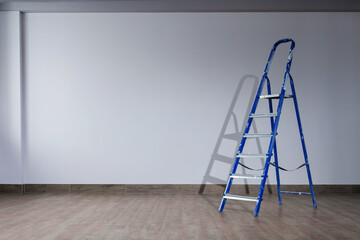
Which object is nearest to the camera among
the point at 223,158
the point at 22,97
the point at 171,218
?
the point at 171,218

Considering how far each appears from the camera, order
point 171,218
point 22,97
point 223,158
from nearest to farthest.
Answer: point 171,218, point 223,158, point 22,97

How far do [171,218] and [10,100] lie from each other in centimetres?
332

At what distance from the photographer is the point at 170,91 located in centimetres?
611

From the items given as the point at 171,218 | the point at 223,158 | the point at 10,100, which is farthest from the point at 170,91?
the point at 171,218

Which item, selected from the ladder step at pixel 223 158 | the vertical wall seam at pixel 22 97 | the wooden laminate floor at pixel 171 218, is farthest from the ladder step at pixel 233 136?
the vertical wall seam at pixel 22 97

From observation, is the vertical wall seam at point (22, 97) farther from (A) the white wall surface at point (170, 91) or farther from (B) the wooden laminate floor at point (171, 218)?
(B) the wooden laminate floor at point (171, 218)

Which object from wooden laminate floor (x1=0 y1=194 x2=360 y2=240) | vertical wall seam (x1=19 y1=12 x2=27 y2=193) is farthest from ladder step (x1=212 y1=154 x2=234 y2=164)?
vertical wall seam (x1=19 y1=12 x2=27 y2=193)

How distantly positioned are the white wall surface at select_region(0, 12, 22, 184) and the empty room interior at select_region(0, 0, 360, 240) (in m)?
0.01

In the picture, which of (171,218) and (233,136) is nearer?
(171,218)

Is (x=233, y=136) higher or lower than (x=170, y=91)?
lower

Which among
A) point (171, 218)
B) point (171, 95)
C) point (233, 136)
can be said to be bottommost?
point (171, 218)

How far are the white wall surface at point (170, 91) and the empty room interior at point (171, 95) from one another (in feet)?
0.05

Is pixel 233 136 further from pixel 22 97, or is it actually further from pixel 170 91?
pixel 22 97

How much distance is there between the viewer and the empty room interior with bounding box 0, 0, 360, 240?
6016mm
